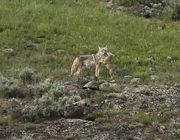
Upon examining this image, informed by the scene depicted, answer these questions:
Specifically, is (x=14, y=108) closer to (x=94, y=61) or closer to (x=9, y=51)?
(x=94, y=61)

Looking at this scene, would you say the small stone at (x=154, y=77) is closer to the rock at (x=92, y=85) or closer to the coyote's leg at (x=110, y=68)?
the coyote's leg at (x=110, y=68)

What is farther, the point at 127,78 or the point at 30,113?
the point at 127,78

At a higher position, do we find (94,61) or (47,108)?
(94,61)

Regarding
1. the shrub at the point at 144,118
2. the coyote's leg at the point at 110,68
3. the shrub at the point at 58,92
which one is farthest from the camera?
the coyote's leg at the point at 110,68

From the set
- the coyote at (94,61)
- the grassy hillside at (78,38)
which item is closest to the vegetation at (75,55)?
the grassy hillside at (78,38)

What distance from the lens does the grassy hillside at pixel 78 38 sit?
1666 centimetres

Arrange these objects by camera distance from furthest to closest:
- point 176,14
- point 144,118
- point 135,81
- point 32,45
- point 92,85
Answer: point 176,14 < point 32,45 < point 135,81 < point 92,85 < point 144,118

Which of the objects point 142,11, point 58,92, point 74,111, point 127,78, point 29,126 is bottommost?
point 127,78

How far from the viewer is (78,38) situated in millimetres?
18906

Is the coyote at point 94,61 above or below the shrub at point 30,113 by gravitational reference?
above

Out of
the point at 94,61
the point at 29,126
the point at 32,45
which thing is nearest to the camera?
the point at 29,126

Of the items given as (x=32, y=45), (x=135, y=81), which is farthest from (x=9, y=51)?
(x=135, y=81)

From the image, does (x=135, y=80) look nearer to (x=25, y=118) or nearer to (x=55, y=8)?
(x=25, y=118)

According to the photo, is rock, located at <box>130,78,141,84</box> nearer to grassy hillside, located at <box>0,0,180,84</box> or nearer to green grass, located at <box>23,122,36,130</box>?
grassy hillside, located at <box>0,0,180,84</box>
